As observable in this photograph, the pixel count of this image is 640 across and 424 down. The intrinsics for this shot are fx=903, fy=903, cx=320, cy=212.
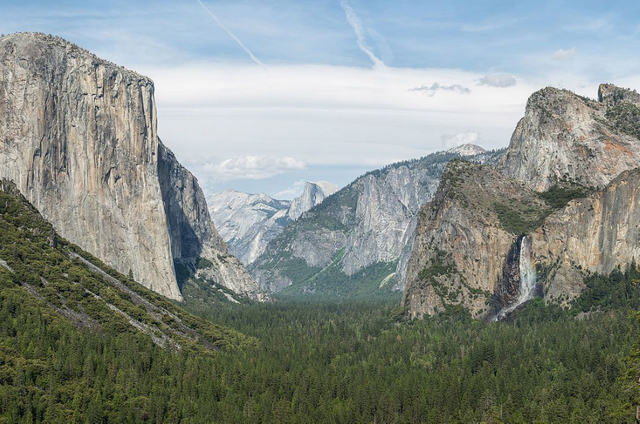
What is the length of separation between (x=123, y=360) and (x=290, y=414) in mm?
34117

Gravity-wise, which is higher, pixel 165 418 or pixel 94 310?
pixel 94 310

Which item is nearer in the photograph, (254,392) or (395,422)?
(395,422)

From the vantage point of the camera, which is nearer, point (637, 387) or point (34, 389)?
point (637, 387)

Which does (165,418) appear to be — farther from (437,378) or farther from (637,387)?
(637,387)

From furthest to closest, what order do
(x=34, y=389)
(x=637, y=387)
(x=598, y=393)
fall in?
(x=598, y=393)
(x=34, y=389)
(x=637, y=387)

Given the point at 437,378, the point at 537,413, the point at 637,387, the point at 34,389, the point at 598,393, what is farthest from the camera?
the point at 437,378

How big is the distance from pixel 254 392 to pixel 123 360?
25.9 meters

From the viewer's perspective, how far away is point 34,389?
14425 centimetres

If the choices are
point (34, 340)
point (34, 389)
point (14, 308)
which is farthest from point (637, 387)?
point (14, 308)

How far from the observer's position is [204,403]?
534 feet

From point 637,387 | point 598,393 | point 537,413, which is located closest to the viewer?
point 637,387

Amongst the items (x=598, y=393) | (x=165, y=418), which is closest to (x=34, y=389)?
(x=165, y=418)

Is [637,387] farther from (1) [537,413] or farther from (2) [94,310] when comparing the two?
(2) [94,310]

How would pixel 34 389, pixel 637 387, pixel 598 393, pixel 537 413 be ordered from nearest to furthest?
pixel 637 387, pixel 34 389, pixel 537 413, pixel 598 393
